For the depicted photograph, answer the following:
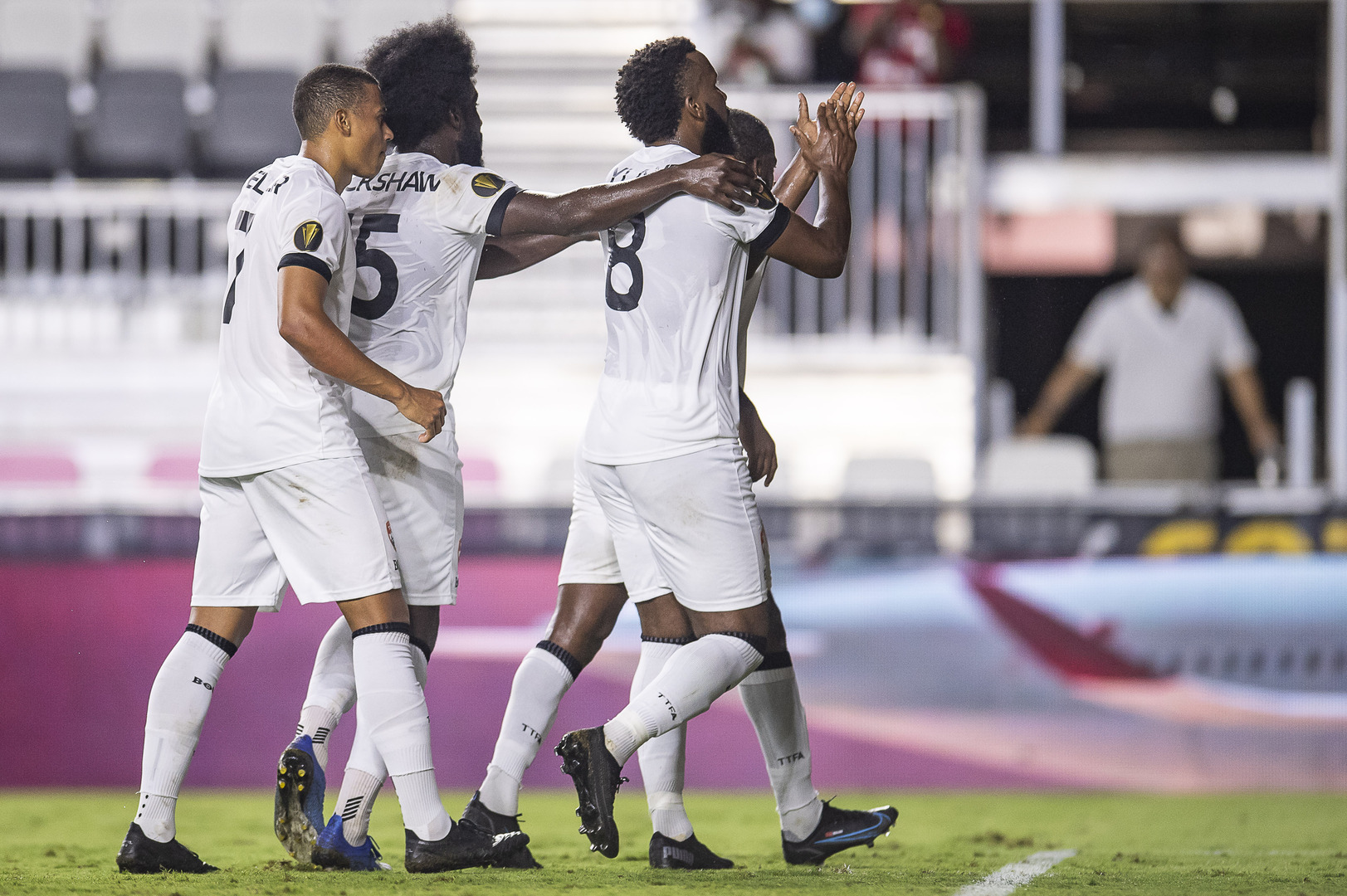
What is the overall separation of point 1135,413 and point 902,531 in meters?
2.42

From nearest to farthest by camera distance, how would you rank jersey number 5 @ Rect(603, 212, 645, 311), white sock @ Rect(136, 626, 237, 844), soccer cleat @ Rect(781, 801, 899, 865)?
white sock @ Rect(136, 626, 237, 844)
jersey number 5 @ Rect(603, 212, 645, 311)
soccer cleat @ Rect(781, 801, 899, 865)

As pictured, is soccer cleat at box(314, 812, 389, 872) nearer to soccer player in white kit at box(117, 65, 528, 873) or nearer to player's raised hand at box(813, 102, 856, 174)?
soccer player in white kit at box(117, 65, 528, 873)

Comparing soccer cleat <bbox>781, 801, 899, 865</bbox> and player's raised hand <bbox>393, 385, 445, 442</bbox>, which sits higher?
player's raised hand <bbox>393, 385, 445, 442</bbox>

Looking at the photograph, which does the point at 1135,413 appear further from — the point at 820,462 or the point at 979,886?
the point at 979,886

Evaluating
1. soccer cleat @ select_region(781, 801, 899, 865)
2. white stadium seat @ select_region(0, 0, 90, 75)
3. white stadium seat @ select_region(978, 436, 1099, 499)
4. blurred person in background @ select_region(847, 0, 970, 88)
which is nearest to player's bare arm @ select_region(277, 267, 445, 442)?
soccer cleat @ select_region(781, 801, 899, 865)

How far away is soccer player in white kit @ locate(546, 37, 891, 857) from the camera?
3848mm

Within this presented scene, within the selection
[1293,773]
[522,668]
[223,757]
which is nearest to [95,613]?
[223,757]

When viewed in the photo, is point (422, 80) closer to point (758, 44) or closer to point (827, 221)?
point (827, 221)

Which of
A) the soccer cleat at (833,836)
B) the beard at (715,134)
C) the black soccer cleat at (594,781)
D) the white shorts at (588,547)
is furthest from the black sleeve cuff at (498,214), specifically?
the soccer cleat at (833,836)

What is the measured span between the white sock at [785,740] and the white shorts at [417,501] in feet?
2.79

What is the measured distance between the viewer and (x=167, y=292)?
9.62m

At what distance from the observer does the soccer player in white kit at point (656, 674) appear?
415 cm

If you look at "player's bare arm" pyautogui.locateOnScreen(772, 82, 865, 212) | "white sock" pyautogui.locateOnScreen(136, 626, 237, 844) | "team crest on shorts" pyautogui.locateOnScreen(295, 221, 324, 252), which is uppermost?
"player's bare arm" pyautogui.locateOnScreen(772, 82, 865, 212)

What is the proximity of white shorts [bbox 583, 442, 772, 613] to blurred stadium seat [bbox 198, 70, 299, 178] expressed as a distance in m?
6.94
